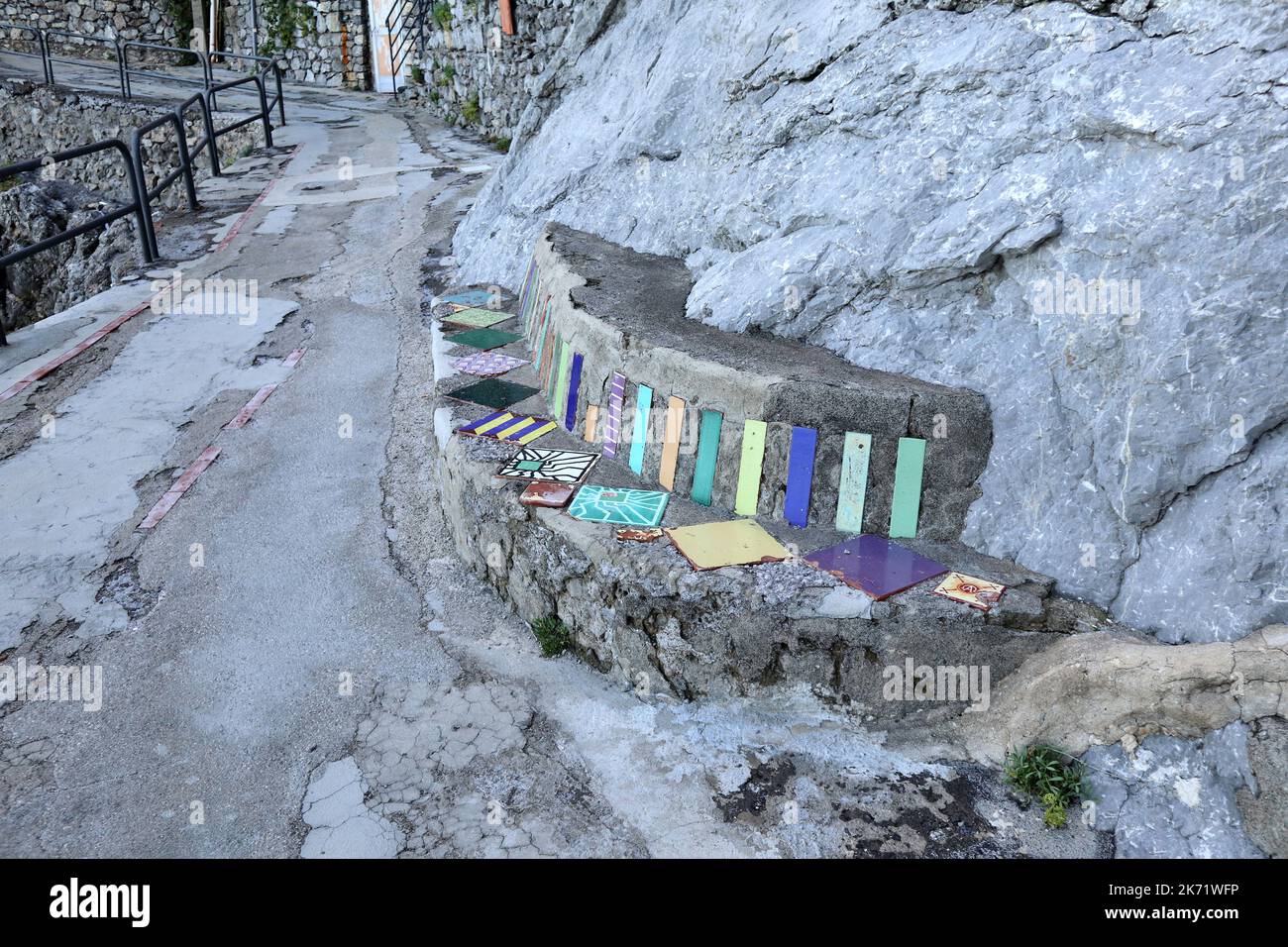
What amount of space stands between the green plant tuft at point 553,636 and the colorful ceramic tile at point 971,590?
151cm

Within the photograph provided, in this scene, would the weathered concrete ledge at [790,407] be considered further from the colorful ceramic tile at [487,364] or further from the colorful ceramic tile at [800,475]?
the colorful ceramic tile at [487,364]

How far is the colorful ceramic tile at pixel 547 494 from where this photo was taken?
408 centimetres

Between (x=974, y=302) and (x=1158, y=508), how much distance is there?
1.10m

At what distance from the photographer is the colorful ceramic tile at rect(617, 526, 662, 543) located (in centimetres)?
383

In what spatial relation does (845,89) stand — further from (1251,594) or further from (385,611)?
(385,611)

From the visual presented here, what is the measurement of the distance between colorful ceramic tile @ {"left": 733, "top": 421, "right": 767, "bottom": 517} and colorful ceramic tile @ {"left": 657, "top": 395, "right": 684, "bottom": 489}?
1.09 feet

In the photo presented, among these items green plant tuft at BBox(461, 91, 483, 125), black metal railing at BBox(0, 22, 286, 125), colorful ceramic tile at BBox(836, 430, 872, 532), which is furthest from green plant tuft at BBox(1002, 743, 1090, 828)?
black metal railing at BBox(0, 22, 286, 125)

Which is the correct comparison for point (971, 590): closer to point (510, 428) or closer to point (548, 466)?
point (548, 466)

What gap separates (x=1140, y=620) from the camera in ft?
11.2

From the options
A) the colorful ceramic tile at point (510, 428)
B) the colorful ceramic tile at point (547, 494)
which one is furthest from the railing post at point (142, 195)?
the colorful ceramic tile at point (547, 494)

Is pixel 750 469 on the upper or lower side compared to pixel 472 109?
lower

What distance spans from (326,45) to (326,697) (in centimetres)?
1849

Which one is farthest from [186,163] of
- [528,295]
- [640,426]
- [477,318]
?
[640,426]

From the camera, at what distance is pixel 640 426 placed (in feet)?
14.2
